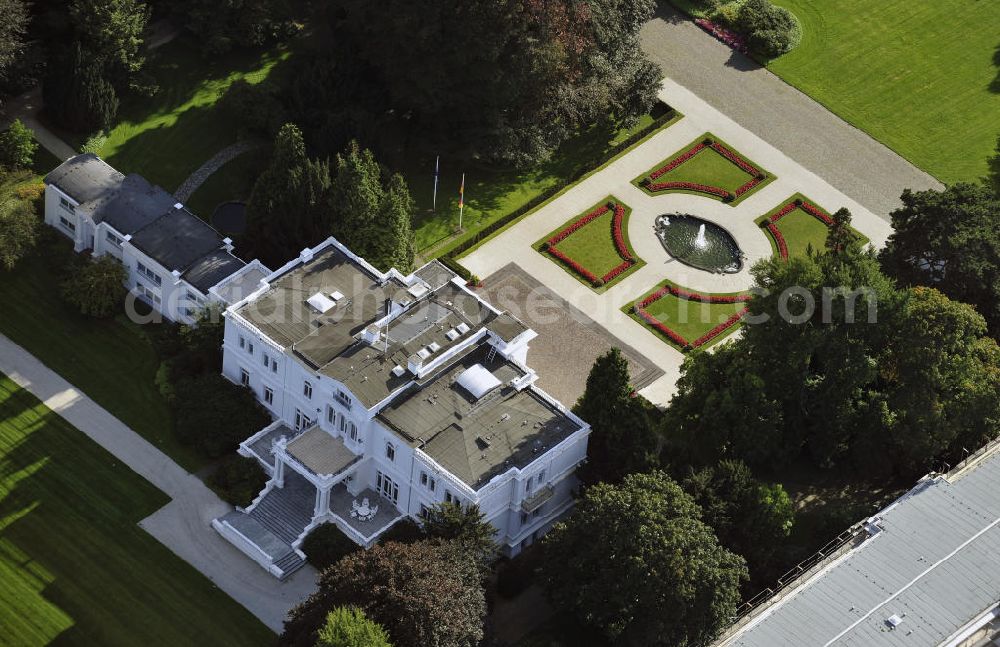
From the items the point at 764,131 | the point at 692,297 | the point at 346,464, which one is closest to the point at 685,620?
the point at 346,464

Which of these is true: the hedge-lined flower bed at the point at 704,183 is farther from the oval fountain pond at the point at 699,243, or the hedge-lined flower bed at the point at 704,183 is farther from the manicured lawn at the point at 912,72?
the manicured lawn at the point at 912,72

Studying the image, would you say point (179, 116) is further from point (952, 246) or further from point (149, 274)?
point (952, 246)

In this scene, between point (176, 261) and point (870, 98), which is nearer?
point (176, 261)

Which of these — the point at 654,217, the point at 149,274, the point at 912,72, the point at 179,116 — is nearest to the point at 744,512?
the point at 654,217

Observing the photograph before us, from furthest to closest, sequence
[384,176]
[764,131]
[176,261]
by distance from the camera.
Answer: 1. [764,131]
2. [384,176]
3. [176,261]

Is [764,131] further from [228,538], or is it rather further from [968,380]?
[228,538]

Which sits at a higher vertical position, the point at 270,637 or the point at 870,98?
the point at 870,98

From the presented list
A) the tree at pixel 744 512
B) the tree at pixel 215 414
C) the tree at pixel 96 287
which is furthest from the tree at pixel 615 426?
the tree at pixel 96 287

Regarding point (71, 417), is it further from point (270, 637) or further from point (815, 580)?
point (815, 580)

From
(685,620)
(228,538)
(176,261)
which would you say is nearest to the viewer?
(685,620)
